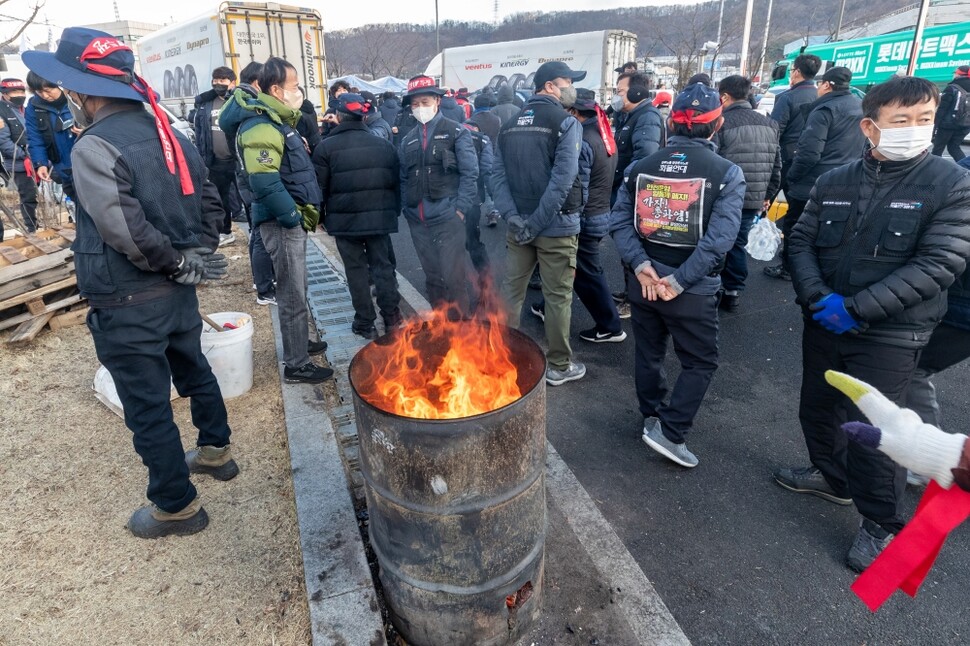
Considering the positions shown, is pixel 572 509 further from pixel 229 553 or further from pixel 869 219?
pixel 869 219

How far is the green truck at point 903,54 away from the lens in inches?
768

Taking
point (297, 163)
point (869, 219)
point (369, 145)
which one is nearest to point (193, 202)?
point (297, 163)

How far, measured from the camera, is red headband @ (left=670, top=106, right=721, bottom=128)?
10.7 ft

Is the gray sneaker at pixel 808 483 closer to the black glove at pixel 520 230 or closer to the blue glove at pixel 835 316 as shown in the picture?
the blue glove at pixel 835 316

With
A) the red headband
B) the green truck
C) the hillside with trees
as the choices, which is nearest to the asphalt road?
the red headband

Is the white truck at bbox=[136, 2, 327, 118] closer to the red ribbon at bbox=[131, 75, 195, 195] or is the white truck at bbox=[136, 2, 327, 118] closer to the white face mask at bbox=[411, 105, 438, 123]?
the white face mask at bbox=[411, 105, 438, 123]

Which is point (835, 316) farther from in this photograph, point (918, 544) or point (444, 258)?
point (444, 258)

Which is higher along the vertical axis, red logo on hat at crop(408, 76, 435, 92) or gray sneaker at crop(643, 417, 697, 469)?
red logo on hat at crop(408, 76, 435, 92)

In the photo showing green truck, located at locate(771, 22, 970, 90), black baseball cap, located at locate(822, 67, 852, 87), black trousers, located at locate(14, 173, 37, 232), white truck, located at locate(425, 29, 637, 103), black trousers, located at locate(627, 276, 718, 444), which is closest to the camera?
black trousers, located at locate(627, 276, 718, 444)

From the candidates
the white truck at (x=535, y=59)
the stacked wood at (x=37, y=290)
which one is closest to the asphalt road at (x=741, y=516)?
the stacked wood at (x=37, y=290)

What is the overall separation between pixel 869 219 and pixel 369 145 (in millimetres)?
3882

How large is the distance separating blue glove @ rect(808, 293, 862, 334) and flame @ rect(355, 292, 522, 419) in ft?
5.37

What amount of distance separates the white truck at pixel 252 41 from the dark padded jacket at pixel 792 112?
1132 centimetres

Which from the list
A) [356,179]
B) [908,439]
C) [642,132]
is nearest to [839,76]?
[642,132]
